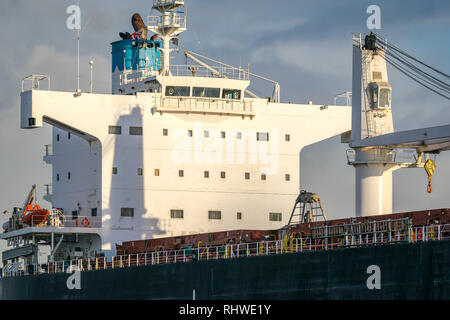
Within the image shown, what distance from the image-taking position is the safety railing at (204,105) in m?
47.6

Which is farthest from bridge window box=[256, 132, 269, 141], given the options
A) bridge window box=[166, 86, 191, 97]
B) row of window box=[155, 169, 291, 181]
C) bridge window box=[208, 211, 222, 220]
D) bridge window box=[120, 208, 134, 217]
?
bridge window box=[120, 208, 134, 217]

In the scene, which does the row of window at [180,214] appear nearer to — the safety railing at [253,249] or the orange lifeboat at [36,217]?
the orange lifeboat at [36,217]

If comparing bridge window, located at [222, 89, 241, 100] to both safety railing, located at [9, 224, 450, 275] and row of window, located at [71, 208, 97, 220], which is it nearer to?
row of window, located at [71, 208, 97, 220]

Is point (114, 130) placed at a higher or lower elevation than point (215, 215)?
higher

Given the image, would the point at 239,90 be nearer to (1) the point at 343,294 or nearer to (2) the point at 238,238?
(2) the point at 238,238

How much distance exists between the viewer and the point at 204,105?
4803 cm

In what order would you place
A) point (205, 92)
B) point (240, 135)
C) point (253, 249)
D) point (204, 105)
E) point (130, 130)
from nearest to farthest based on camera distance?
point (253, 249) < point (130, 130) < point (204, 105) < point (205, 92) < point (240, 135)

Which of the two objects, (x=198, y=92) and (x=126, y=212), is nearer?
(x=126, y=212)

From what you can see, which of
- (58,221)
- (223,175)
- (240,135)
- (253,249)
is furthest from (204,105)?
(253,249)

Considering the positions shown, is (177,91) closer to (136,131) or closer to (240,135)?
(136,131)

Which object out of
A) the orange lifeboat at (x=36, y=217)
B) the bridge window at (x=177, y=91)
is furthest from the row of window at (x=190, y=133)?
the orange lifeboat at (x=36, y=217)

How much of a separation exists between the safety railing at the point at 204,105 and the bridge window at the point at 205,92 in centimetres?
25

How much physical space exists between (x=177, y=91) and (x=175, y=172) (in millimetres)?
3608

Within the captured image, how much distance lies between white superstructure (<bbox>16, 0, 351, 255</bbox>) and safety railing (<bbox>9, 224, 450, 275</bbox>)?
7.62 feet
